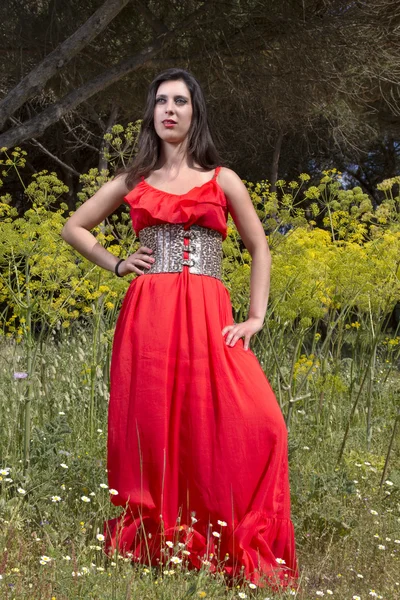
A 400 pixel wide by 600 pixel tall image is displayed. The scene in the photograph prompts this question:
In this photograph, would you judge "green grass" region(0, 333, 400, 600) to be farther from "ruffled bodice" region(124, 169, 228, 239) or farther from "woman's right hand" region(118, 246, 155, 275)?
"ruffled bodice" region(124, 169, 228, 239)

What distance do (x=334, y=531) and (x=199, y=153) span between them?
1.53m

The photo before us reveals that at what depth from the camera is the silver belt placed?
2.63m

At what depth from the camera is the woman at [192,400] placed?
8.18ft

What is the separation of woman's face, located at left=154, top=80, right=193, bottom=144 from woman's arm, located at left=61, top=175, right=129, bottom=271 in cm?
22

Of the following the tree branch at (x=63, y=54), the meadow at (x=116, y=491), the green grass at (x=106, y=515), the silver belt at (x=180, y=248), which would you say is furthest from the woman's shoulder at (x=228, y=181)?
the tree branch at (x=63, y=54)

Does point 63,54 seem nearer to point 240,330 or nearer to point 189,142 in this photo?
point 189,142

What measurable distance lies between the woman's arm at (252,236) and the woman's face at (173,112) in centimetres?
20

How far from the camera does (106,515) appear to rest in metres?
3.01

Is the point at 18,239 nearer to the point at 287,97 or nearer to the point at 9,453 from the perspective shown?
the point at 9,453

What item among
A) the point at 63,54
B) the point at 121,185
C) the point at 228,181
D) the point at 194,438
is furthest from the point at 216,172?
the point at 63,54

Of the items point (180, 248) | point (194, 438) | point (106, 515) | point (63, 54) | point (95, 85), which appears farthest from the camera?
point (95, 85)

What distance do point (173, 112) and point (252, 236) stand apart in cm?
49

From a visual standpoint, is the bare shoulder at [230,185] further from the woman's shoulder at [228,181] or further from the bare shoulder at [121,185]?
the bare shoulder at [121,185]

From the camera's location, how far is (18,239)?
3.50 metres
